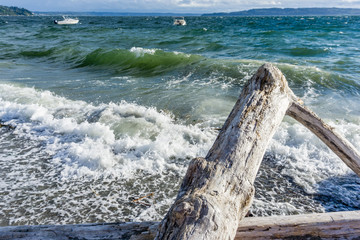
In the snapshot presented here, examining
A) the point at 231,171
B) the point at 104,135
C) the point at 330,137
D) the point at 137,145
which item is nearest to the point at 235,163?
the point at 231,171

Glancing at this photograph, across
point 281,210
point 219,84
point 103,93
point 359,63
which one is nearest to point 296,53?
point 359,63

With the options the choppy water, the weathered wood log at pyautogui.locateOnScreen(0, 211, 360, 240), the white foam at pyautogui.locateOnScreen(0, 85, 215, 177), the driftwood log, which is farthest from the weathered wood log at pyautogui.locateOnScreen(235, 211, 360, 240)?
the white foam at pyautogui.locateOnScreen(0, 85, 215, 177)

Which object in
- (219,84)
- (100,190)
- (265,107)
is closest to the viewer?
(265,107)

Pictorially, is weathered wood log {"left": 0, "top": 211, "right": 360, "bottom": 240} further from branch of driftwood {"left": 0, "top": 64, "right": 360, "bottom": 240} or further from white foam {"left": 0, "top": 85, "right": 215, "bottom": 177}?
white foam {"left": 0, "top": 85, "right": 215, "bottom": 177}

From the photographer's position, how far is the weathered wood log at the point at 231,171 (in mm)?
1718

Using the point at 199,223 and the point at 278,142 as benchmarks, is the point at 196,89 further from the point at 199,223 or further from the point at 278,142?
the point at 199,223

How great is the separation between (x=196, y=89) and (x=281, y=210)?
606 centimetres

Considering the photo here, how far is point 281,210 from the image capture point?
3514mm

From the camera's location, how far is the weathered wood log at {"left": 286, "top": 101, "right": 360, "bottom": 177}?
3.07 metres

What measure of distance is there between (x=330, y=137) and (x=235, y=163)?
1.54 meters

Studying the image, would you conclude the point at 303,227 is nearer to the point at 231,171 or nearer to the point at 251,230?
the point at 251,230

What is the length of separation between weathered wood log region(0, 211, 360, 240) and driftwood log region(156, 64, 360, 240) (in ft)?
0.81

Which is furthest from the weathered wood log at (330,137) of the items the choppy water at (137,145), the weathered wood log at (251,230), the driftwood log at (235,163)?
the weathered wood log at (251,230)

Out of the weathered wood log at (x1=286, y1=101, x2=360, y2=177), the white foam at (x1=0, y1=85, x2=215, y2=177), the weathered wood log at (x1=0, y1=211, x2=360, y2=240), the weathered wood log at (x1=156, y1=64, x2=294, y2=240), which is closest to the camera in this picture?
the weathered wood log at (x1=156, y1=64, x2=294, y2=240)
